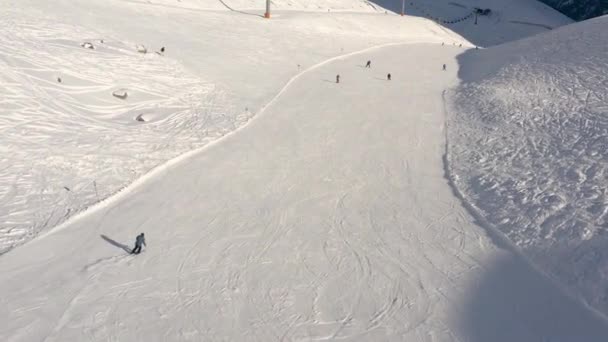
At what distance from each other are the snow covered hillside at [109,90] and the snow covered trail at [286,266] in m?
1.38

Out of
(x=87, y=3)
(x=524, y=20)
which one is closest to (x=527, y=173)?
(x=87, y=3)

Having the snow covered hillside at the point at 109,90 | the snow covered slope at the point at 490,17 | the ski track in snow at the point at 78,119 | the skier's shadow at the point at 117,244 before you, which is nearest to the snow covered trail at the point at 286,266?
the skier's shadow at the point at 117,244

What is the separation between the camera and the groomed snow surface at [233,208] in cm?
800

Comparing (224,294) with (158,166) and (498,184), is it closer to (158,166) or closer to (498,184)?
(158,166)

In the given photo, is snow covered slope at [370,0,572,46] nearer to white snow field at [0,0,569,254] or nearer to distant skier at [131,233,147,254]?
white snow field at [0,0,569,254]

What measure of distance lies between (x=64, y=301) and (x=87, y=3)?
961 inches

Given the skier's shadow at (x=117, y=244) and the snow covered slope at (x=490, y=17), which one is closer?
the skier's shadow at (x=117, y=244)

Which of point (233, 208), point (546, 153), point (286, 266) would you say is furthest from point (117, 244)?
point (546, 153)

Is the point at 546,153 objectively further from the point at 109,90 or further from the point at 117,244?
the point at 109,90

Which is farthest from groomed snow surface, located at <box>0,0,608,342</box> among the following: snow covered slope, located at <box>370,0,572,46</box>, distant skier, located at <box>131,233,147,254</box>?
snow covered slope, located at <box>370,0,572,46</box>

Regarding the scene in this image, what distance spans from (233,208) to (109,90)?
30.7ft

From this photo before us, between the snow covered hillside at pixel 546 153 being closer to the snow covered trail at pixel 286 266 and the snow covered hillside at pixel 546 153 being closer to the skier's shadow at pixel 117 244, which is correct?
the snow covered trail at pixel 286 266

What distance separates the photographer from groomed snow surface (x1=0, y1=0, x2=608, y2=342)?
800 centimetres

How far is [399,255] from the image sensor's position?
9844 millimetres
